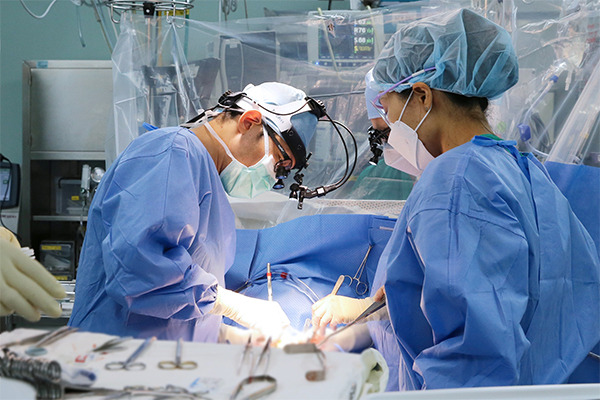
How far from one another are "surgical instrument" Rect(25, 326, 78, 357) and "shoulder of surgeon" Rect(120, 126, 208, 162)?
28.5 inches

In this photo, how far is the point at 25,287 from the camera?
77 cm

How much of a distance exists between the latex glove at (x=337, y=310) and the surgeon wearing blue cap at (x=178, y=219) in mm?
133

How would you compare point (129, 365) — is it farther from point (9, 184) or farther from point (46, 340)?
point (9, 184)

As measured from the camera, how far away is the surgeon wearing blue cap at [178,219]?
48.6 inches

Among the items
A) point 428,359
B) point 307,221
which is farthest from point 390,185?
point 428,359

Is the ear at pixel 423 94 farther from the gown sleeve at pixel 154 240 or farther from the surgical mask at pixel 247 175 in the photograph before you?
the gown sleeve at pixel 154 240

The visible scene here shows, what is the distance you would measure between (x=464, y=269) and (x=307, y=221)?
3.67 feet

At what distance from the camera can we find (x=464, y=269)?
1042mm

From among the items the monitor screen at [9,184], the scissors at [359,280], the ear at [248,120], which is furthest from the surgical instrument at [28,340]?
the monitor screen at [9,184]

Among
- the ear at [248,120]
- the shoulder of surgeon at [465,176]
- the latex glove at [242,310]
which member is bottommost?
the latex glove at [242,310]

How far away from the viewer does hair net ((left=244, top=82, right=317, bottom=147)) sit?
5.59 ft

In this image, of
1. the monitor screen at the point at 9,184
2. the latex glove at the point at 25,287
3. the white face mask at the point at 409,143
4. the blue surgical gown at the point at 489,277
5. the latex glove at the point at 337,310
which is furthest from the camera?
the monitor screen at the point at 9,184

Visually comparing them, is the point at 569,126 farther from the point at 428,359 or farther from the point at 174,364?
the point at 174,364

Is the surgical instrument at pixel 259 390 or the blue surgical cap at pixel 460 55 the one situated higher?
the blue surgical cap at pixel 460 55
